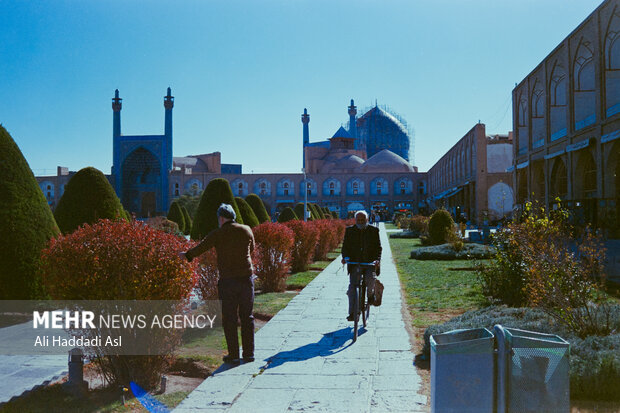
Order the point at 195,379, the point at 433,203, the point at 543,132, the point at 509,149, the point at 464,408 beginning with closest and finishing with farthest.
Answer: the point at 464,408 → the point at 195,379 → the point at 543,132 → the point at 509,149 → the point at 433,203

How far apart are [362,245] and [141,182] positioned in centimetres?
6105

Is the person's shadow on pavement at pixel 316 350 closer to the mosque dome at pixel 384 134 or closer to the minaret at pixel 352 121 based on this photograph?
the mosque dome at pixel 384 134

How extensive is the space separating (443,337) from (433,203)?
2148 inches

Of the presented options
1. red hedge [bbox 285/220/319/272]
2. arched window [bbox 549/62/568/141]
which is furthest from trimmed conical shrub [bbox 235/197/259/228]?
arched window [bbox 549/62/568/141]

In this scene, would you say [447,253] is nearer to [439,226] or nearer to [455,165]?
[439,226]

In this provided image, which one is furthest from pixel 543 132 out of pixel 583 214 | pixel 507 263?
pixel 507 263

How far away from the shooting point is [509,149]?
132ft

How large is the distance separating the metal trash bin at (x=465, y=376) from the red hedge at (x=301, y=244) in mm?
10054

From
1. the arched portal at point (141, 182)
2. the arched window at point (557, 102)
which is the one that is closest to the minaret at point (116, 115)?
the arched portal at point (141, 182)

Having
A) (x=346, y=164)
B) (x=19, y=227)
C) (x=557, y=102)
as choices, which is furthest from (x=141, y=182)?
(x=19, y=227)

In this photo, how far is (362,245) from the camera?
233 inches

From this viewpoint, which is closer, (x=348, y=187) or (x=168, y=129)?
(x=168, y=129)

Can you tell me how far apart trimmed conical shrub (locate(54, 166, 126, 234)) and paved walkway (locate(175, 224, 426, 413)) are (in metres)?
4.05

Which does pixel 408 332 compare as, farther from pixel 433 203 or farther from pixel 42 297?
pixel 433 203
